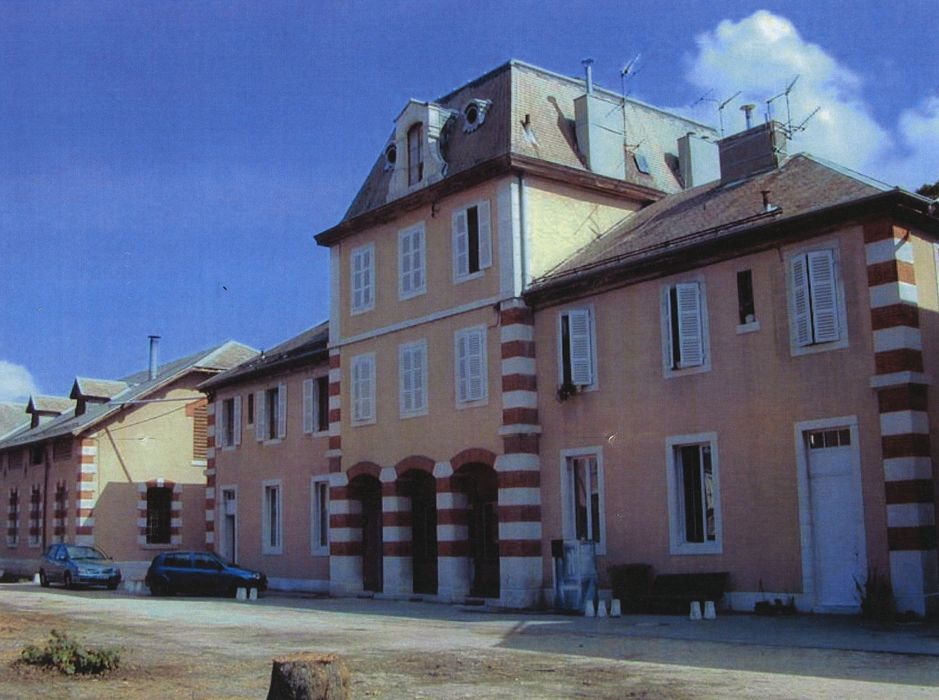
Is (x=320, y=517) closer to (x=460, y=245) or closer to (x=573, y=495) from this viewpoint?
(x=460, y=245)

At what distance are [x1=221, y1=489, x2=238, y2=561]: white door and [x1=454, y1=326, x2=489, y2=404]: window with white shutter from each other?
1245cm

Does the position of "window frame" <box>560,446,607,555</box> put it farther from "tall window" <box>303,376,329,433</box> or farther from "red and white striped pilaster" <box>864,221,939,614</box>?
"tall window" <box>303,376,329,433</box>

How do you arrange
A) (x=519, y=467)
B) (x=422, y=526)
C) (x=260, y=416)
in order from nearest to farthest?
(x=519, y=467) → (x=422, y=526) → (x=260, y=416)

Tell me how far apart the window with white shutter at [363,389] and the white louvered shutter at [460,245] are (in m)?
3.71

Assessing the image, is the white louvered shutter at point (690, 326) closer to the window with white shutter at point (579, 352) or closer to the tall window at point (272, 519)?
the window with white shutter at point (579, 352)

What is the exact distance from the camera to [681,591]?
63.7 feet

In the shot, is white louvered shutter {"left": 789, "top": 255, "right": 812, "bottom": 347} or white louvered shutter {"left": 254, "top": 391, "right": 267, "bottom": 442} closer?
white louvered shutter {"left": 789, "top": 255, "right": 812, "bottom": 347}

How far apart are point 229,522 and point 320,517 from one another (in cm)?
533

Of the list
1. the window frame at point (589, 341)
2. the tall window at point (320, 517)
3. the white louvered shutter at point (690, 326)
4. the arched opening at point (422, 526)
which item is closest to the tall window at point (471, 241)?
the window frame at point (589, 341)

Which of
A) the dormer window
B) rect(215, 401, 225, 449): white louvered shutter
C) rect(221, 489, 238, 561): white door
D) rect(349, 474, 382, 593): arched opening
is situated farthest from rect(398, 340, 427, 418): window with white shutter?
rect(215, 401, 225, 449): white louvered shutter

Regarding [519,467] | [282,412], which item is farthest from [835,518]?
[282,412]

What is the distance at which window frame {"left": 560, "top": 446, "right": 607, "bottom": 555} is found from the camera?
840 inches

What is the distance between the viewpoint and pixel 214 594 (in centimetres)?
A: 2872

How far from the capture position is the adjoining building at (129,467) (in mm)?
39969
